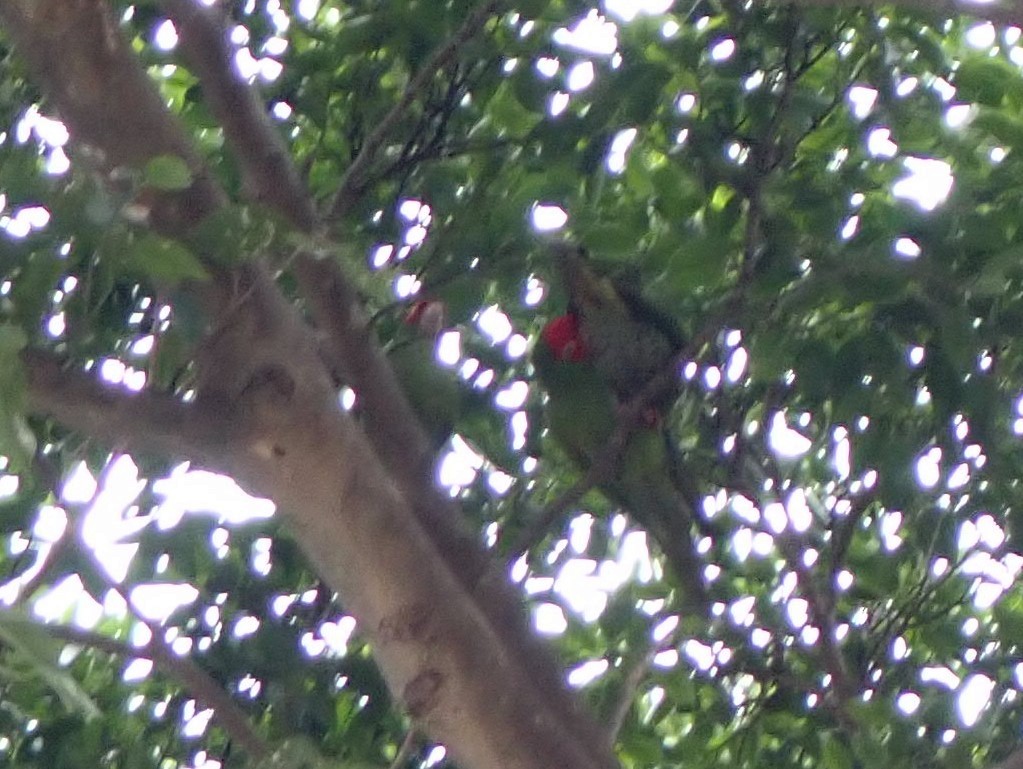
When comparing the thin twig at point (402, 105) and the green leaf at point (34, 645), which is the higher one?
the thin twig at point (402, 105)

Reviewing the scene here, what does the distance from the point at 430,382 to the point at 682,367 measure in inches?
12.0

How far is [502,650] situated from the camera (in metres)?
1.45

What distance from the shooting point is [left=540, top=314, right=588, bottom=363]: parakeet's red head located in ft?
6.14

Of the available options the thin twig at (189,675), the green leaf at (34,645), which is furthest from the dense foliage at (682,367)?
the green leaf at (34,645)

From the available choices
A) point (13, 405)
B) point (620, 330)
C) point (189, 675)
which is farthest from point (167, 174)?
point (620, 330)

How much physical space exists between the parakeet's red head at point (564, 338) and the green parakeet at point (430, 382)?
0.53ft

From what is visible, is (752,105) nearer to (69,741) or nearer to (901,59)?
(901,59)

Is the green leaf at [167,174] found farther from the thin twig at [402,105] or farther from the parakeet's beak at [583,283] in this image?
the parakeet's beak at [583,283]

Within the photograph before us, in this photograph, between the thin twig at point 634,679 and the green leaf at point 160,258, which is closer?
the green leaf at point 160,258

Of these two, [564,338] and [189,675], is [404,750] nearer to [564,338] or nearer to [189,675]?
[189,675]

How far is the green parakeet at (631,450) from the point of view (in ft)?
5.89

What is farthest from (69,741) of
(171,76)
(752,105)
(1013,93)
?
(1013,93)

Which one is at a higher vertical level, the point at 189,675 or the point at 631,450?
the point at 631,450

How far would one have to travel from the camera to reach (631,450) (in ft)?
5.86
